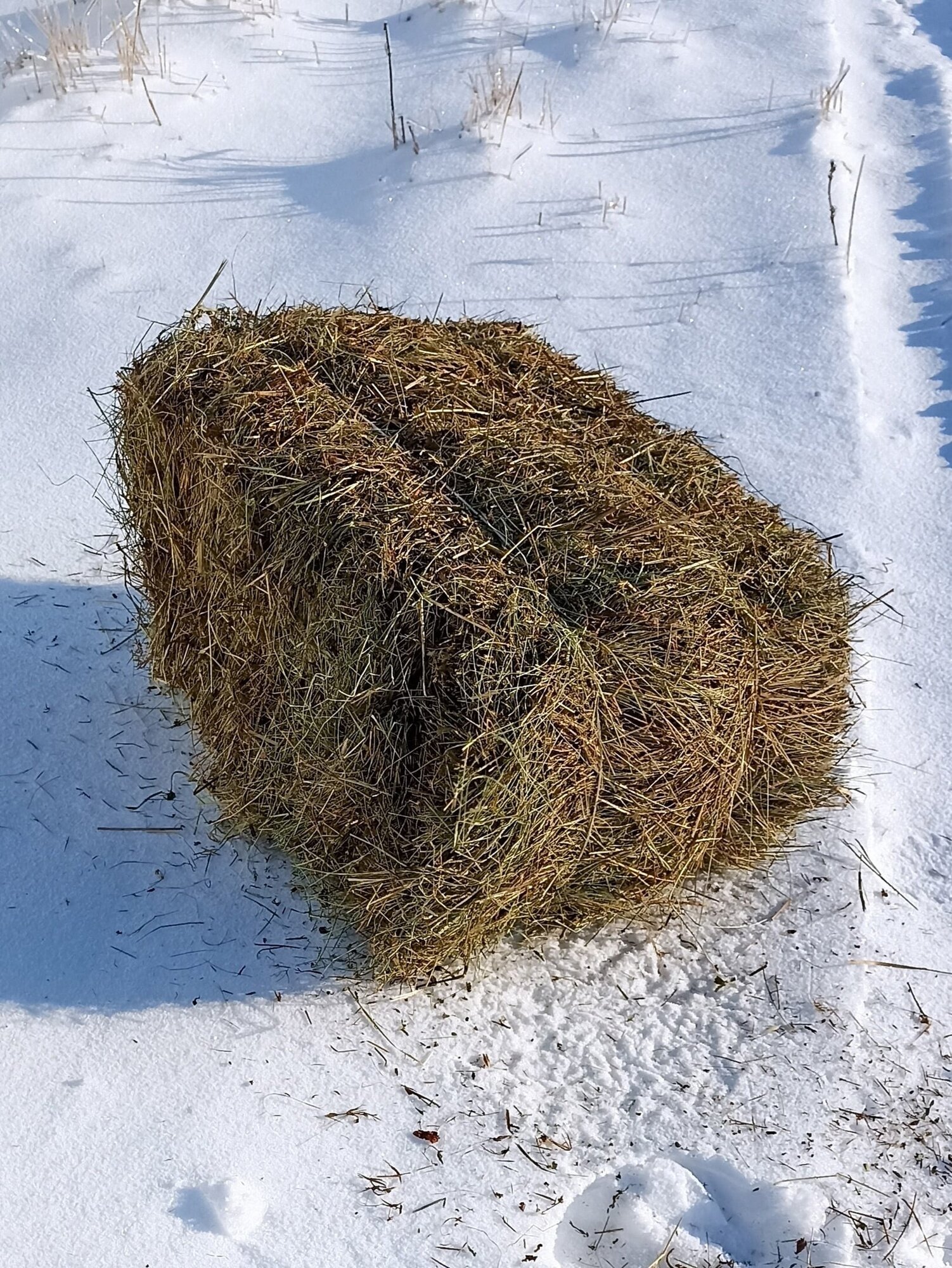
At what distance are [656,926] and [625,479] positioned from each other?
3.87 ft

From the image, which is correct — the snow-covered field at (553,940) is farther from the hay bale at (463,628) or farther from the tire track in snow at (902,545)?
the hay bale at (463,628)

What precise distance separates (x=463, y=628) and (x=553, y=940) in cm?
96

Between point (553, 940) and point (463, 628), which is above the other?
point (463, 628)

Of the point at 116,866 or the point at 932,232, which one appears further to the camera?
the point at 932,232

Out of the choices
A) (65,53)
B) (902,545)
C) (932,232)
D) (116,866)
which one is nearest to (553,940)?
(116,866)

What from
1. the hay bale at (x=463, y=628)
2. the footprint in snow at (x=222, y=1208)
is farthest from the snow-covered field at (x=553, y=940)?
the hay bale at (x=463, y=628)

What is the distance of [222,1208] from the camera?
97.2 inches

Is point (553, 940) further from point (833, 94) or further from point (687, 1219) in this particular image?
point (833, 94)

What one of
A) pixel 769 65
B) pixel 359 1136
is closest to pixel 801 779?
pixel 359 1136

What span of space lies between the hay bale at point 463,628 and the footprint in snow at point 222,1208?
592mm

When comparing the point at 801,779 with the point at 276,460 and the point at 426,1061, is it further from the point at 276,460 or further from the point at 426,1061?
the point at 276,460

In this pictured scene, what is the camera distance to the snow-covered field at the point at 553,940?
100.0 inches

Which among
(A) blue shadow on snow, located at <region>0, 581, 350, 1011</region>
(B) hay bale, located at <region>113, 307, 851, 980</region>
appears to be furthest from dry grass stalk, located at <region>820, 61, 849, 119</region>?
(A) blue shadow on snow, located at <region>0, 581, 350, 1011</region>

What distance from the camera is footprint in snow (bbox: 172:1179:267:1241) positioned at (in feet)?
8.03
